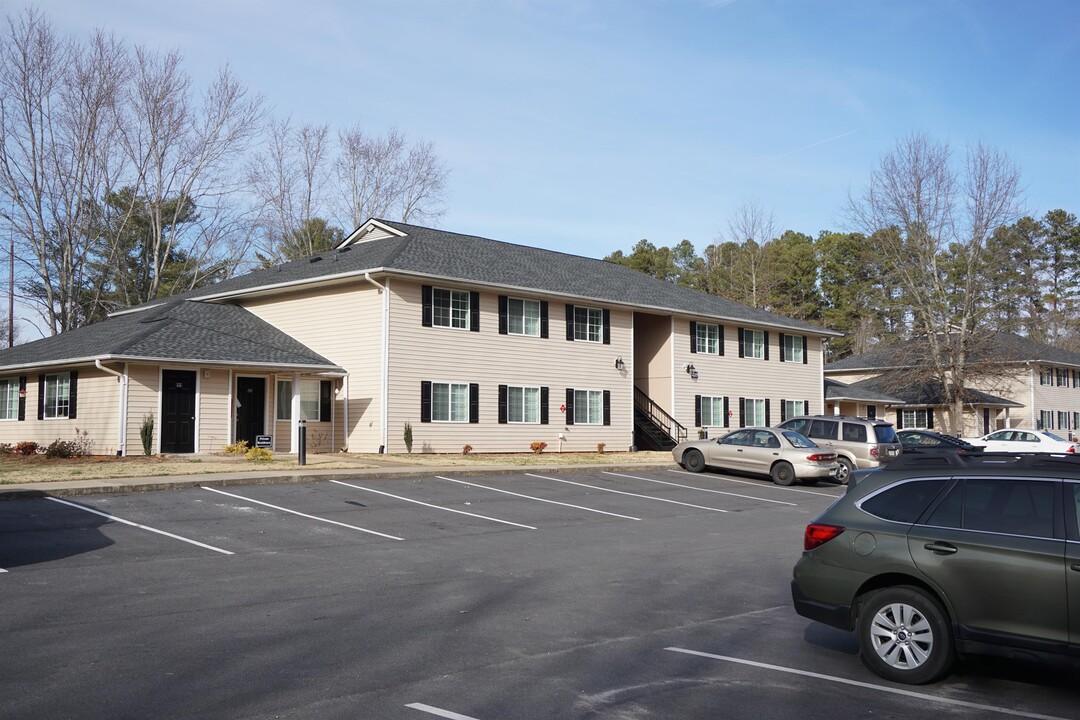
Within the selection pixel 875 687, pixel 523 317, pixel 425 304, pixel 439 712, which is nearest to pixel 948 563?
pixel 875 687

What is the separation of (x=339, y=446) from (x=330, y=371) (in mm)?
2455

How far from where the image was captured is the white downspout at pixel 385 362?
27.5m

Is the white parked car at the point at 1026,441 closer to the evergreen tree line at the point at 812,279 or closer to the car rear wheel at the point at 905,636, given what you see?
the evergreen tree line at the point at 812,279

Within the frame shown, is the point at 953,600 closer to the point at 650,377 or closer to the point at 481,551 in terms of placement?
the point at 481,551

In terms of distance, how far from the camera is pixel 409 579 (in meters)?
10.7

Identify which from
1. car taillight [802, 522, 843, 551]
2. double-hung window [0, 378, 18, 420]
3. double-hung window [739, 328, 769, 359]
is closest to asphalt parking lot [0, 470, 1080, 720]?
car taillight [802, 522, 843, 551]

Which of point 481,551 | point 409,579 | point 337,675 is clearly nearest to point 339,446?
point 481,551

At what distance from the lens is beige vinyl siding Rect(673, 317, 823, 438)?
36812 mm

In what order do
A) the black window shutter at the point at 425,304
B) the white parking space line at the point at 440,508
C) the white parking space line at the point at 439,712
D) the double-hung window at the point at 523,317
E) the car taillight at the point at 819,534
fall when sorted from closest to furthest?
the white parking space line at the point at 439,712 → the car taillight at the point at 819,534 → the white parking space line at the point at 440,508 → the black window shutter at the point at 425,304 → the double-hung window at the point at 523,317

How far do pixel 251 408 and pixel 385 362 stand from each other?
418 centimetres

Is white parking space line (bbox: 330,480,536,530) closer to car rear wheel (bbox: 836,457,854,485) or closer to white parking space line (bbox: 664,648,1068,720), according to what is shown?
white parking space line (bbox: 664,648,1068,720)

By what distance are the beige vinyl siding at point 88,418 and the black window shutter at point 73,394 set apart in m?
0.08

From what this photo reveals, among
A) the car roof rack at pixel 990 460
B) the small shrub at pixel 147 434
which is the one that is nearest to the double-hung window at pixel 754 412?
the small shrub at pixel 147 434

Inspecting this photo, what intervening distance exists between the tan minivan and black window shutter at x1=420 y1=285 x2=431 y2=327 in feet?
37.2
